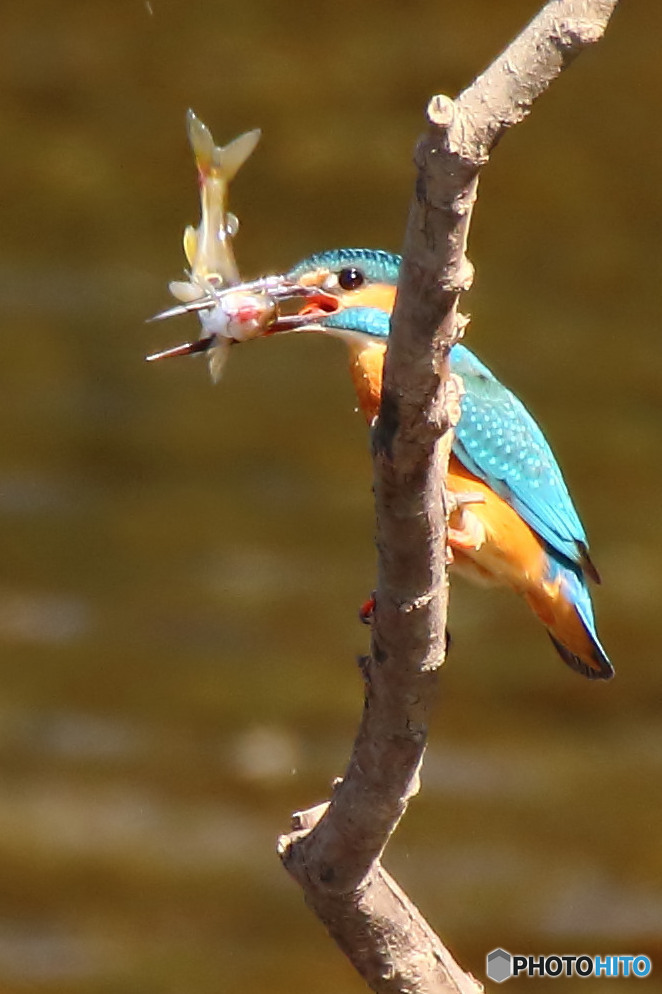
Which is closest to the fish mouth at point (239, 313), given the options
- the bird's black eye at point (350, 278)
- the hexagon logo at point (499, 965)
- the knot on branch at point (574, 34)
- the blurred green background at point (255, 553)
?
the bird's black eye at point (350, 278)

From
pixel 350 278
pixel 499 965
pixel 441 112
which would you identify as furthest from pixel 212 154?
pixel 499 965

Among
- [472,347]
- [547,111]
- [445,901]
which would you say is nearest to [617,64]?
[547,111]

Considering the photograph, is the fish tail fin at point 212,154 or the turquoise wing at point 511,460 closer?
the fish tail fin at point 212,154

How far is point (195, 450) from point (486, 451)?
3.80 feet

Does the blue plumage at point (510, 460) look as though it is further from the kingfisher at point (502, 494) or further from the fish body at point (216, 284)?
the fish body at point (216, 284)

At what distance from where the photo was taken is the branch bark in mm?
1112

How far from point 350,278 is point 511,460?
15.1 inches

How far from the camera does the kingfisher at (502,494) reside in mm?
2133

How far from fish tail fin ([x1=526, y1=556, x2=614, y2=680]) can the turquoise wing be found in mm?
43

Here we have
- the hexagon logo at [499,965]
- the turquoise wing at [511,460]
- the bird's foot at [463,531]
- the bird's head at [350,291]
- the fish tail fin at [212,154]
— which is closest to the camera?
the fish tail fin at [212,154]

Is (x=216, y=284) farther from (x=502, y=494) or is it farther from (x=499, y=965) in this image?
(x=499, y=965)

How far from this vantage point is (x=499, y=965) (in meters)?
3.13

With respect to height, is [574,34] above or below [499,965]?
below

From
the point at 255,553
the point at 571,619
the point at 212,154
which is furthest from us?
the point at 255,553
